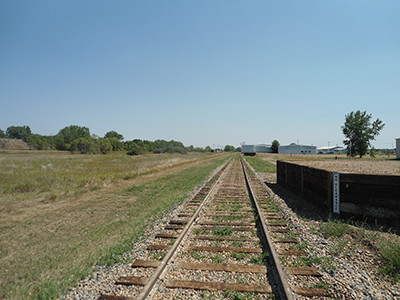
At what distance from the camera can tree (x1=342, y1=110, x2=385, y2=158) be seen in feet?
161

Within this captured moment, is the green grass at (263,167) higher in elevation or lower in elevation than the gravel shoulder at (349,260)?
higher

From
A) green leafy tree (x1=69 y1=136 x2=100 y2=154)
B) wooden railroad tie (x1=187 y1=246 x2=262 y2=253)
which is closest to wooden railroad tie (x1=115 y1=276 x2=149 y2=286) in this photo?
wooden railroad tie (x1=187 y1=246 x2=262 y2=253)

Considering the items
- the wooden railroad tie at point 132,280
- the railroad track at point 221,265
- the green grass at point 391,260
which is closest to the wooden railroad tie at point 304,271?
the railroad track at point 221,265

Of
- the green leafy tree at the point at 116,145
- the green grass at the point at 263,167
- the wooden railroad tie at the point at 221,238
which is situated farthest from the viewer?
the green leafy tree at the point at 116,145

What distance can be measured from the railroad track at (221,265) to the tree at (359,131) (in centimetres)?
5625

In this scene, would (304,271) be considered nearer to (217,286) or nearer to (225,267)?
(225,267)

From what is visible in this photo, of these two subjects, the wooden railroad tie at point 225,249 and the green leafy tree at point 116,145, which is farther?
the green leafy tree at point 116,145

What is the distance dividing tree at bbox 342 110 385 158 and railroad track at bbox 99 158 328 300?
185 ft

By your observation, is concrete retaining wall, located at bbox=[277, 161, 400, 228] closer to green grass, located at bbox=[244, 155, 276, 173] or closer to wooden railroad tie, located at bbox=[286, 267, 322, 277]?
wooden railroad tie, located at bbox=[286, 267, 322, 277]

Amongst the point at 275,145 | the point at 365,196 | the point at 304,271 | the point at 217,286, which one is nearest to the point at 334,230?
the point at 365,196

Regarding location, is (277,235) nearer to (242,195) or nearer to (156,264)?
(156,264)

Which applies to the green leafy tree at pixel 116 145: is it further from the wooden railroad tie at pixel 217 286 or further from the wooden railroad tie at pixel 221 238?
the wooden railroad tie at pixel 217 286

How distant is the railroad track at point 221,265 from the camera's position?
3.17 metres

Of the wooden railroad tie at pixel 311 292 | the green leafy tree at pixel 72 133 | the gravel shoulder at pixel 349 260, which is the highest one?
the green leafy tree at pixel 72 133
